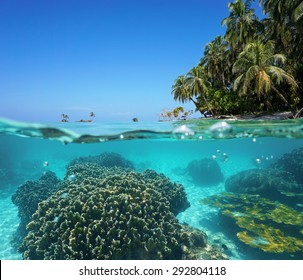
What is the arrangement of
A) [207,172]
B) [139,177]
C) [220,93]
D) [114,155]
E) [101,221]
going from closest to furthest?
[101,221] → [139,177] → [114,155] → [207,172] → [220,93]

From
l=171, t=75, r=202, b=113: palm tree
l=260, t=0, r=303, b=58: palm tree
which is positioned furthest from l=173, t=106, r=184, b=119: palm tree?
l=260, t=0, r=303, b=58: palm tree

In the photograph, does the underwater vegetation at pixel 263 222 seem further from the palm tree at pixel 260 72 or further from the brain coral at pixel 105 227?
the palm tree at pixel 260 72

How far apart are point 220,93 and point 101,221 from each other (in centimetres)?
2607

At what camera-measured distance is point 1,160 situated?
2581 centimetres

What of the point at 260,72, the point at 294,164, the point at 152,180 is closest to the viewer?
the point at 152,180

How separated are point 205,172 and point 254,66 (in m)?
12.2

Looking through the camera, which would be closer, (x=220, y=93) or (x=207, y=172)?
(x=207, y=172)

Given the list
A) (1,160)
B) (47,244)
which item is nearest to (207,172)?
(47,244)

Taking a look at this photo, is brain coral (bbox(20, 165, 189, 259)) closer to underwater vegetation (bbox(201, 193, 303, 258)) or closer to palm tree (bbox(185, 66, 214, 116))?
underwater vegetation (bbox(201, 193, 303, 258))

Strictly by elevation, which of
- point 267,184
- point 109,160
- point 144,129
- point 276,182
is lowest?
point 267,184

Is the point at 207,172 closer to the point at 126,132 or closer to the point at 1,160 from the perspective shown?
the point at 126,132

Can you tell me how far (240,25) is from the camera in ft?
109

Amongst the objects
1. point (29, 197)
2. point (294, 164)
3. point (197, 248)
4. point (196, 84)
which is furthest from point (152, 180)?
point (196, 84)

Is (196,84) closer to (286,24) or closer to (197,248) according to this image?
(286,24)
